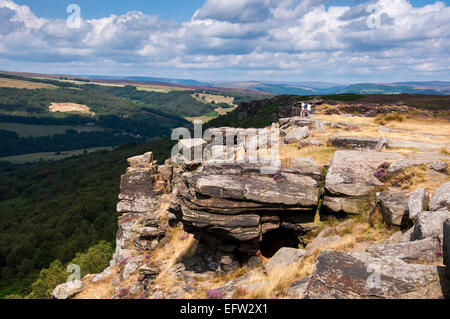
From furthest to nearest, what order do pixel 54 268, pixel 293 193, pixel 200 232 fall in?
pixel 54 268 < pixel 200 232 < pixel 293 193

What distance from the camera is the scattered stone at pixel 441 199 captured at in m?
12.9

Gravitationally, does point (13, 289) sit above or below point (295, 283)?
below

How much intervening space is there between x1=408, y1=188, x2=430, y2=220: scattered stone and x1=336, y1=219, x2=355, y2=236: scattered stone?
324 cm

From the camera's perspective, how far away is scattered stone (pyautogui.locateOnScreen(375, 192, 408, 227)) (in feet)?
47.1

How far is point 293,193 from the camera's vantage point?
17203 millimetres

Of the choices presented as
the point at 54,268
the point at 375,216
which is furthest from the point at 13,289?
the point at 375,216

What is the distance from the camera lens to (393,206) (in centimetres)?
1472

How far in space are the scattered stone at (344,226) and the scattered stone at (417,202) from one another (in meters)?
3.24

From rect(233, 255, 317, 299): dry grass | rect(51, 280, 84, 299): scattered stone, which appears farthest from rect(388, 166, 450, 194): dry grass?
rect(51, 280, 84, 299): scattered stone

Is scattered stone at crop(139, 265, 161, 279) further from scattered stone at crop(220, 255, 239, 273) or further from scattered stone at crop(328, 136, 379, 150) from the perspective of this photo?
scattered stone at crop(328, 136, 379, 150)

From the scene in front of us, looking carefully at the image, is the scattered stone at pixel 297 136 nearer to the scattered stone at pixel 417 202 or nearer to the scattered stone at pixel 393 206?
the scattered stone at pixel 393 206

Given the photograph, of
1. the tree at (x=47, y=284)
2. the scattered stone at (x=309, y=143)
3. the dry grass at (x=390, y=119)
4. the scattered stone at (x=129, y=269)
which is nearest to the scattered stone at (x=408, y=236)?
the scattered stone at (x=309, y=143)
